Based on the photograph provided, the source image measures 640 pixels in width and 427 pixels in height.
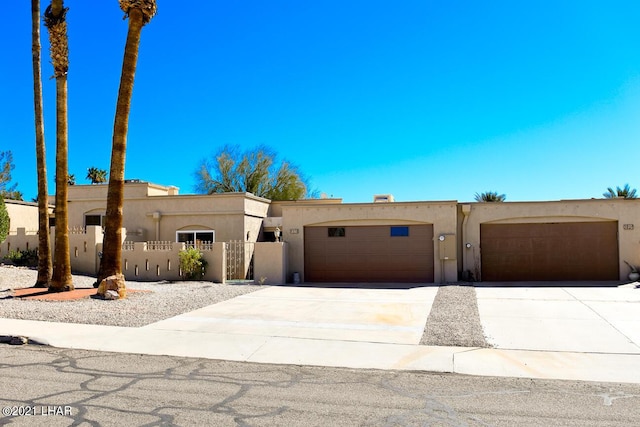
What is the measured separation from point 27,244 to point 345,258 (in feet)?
45.2

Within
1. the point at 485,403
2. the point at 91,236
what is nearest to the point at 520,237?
the point at 485,403

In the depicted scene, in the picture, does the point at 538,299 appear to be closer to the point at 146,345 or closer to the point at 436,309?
the point at 436,309

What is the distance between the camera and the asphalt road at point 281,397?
543 cm

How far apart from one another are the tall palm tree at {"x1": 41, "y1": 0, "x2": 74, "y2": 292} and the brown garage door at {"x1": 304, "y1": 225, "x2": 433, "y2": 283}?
29.7 feet

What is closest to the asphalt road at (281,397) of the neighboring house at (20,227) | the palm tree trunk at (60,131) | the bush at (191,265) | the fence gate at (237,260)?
the palm tree trunk at (60,131)

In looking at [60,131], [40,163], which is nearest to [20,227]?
[40,163]

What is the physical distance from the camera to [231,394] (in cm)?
633

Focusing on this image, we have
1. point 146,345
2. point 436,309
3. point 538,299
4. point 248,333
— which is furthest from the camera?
point 538,299

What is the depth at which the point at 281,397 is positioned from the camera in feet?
20.3

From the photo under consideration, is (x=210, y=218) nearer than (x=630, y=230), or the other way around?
(x=630, y=230)

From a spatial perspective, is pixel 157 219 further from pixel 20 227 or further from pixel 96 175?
pixel 96 175

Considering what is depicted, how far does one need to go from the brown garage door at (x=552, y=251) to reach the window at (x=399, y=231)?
10.1 ft

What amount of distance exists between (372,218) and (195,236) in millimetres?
9659

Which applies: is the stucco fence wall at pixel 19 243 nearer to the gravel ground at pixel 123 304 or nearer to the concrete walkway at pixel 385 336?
the gravel ground at pixel 123 304
